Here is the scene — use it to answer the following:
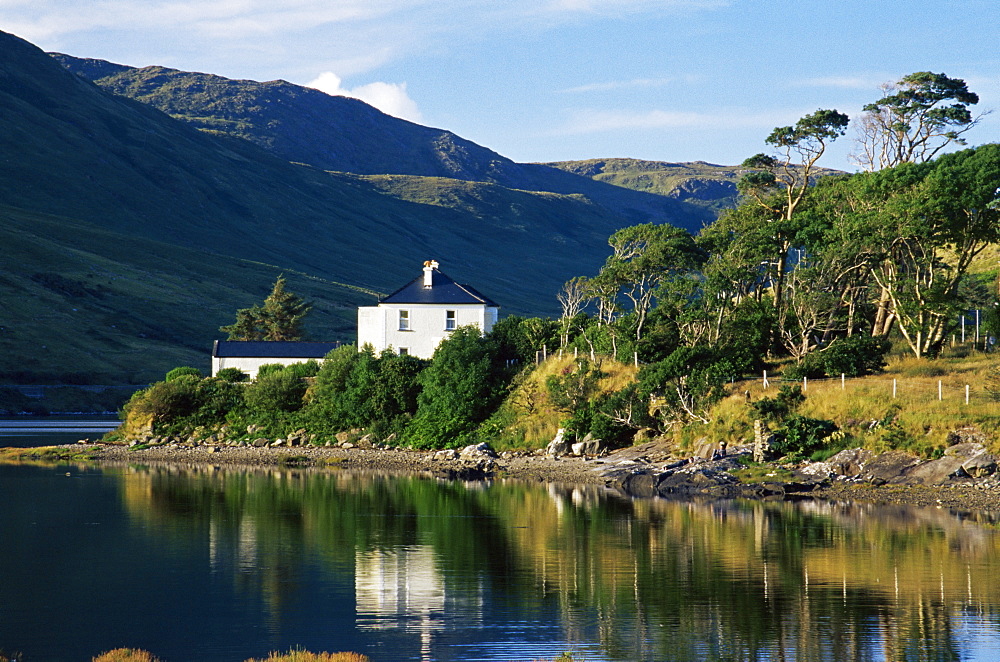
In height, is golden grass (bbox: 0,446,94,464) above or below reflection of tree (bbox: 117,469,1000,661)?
above

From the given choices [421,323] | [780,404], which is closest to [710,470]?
[780,404]

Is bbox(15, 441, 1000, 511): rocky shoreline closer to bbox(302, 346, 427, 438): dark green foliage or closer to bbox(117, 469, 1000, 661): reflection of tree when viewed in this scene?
bbox(302, 346, 427, 438): dark green foliage

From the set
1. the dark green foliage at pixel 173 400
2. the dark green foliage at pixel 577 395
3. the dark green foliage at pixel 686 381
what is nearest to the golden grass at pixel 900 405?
the dark green foliage at pixel 686 381

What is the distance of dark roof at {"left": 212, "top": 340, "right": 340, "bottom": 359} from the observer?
3551 inches

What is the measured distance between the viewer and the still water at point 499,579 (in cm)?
2373

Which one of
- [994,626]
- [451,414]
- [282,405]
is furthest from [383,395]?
[994,626]

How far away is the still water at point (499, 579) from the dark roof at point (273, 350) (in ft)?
131

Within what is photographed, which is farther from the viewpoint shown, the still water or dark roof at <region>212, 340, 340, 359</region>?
dark roof at <region>212, 340, 340, 359</region>

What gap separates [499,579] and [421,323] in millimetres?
44652

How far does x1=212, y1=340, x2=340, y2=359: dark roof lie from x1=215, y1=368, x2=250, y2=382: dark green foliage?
420cm

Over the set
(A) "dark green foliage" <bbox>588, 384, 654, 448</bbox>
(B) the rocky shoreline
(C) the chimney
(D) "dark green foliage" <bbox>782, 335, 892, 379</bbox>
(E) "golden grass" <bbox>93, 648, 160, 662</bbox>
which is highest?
(C) the chimney

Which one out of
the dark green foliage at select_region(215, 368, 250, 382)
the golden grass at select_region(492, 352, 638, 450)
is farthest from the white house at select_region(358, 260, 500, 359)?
the dark green foliage at select_region(215, 368, 250, 382)

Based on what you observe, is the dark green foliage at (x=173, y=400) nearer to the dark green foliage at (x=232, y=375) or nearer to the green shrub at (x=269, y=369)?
the dark green foliage at (x=232, y=375)

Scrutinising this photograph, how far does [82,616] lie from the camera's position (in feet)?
87.9
